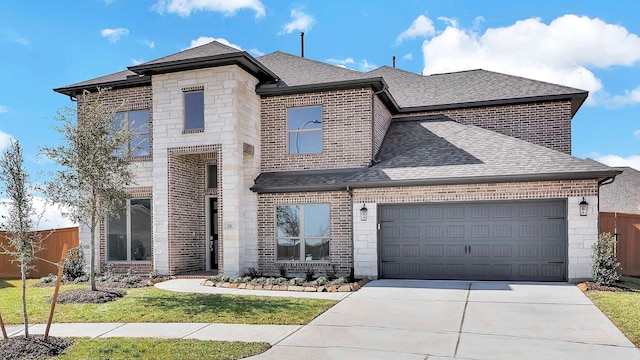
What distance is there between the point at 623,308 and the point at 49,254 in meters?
17.2

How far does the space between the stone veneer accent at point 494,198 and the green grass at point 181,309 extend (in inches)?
141

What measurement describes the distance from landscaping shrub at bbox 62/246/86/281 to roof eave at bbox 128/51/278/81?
5.83m

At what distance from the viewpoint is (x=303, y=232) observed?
15.0 metres

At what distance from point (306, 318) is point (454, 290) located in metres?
4.53

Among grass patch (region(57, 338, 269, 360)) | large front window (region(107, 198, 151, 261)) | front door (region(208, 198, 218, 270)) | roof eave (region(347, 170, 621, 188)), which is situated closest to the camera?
grass patch (region(57, 338, 269, 360))

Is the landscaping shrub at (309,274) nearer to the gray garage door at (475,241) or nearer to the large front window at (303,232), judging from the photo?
the large front window at (303,232)

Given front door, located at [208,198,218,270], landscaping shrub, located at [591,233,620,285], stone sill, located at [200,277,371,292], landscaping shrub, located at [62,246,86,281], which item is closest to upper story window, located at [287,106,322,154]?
front door, located at [208,198,218,270]

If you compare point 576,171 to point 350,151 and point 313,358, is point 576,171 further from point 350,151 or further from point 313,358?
point 313,358

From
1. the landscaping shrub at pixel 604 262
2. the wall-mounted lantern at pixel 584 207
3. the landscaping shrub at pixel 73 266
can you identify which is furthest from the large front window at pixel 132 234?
the landscaping shrub at pixel 604 262

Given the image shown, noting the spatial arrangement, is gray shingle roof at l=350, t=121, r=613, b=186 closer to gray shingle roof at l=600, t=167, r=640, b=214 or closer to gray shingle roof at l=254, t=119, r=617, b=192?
gray shingle roof at l=254, t=119, r=617, b=192

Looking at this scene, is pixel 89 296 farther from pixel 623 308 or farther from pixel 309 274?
pixel 623 308

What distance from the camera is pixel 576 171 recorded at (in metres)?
12.5

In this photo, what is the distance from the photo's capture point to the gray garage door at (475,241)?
13.2 m

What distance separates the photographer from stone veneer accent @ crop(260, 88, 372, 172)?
50.1ft
